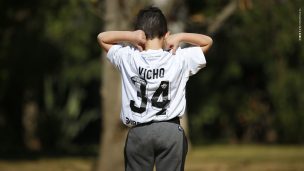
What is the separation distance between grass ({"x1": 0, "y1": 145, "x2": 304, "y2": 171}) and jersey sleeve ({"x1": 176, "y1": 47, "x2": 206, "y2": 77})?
→ 961cm

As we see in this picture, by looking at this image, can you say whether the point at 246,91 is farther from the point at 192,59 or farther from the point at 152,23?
the point at 152,23

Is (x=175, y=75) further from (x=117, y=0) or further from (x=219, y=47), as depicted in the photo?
(x=219, y=47)

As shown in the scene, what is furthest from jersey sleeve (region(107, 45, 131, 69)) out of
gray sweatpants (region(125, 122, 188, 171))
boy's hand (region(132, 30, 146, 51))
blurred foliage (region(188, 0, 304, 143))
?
blurred foliage (region(188, 0, 304, 143))

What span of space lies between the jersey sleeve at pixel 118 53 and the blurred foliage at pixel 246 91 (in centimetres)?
1323

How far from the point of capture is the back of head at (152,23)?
5.96 metres

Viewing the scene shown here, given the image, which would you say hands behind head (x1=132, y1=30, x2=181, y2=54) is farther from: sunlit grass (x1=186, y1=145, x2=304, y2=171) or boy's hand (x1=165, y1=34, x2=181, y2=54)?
sunlit grass (x1=186, y1=145, x2=304, y2=171)

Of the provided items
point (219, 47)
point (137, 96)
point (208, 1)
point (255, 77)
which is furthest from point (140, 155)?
point (255, 77)

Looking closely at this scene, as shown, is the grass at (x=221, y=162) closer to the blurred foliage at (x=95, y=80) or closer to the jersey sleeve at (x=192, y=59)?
the blurred foliage at (x=95, y=80)

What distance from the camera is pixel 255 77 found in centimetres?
2655

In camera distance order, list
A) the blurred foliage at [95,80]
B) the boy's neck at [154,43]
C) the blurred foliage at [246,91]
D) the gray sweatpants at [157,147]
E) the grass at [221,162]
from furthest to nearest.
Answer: the blurred foliage at [246,91], the blurred foliage at [95,80], the grass at [221,162], the boy's neck at [154,43], the gray sweatpants at [157,147]

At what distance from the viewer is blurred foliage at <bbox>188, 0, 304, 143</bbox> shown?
2198 cm

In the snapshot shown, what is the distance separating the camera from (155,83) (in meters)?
5.91

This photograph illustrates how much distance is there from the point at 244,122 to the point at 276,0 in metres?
11.4

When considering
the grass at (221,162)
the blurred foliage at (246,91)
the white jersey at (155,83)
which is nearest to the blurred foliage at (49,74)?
the blurred foliage at (246,91)
